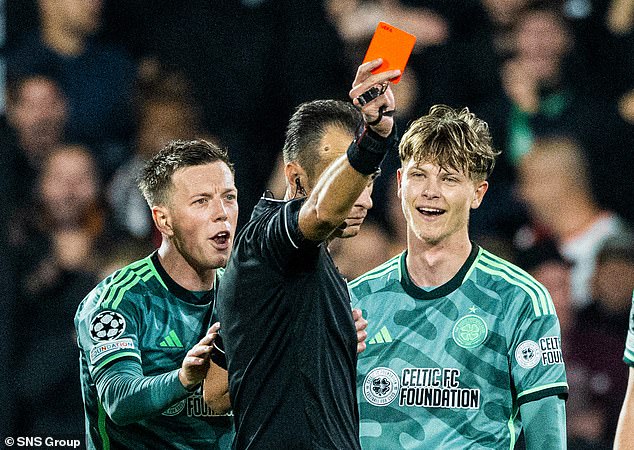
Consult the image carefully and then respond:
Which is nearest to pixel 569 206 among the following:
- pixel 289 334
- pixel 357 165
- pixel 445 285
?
pixel 445 285

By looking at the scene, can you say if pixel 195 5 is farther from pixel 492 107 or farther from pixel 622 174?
pixel 622 174

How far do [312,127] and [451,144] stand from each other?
0.84m

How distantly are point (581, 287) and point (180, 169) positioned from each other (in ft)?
8.49

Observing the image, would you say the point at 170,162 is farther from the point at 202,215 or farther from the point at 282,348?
the point at 282,348

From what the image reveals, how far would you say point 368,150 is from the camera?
241 centimetres

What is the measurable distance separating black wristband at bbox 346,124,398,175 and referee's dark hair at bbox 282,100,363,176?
48cm

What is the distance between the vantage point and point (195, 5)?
19.6 feet

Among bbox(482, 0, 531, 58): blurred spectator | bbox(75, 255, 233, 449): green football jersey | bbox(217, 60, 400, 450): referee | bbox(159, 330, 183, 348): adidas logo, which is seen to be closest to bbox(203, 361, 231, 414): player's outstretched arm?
bbox(217, 60, 400, 450): referee

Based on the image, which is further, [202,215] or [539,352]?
[202,215]

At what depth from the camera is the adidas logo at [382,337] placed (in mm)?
3730

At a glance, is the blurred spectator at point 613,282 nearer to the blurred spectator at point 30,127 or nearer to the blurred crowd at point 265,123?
the blurred crowd at point 265,123

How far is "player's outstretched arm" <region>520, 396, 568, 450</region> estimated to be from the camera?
3.37m

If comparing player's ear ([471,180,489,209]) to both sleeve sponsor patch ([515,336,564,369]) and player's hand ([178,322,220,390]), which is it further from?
player's hand ([178,322,220,390])

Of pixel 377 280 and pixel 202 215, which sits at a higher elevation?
pixel 202 215
